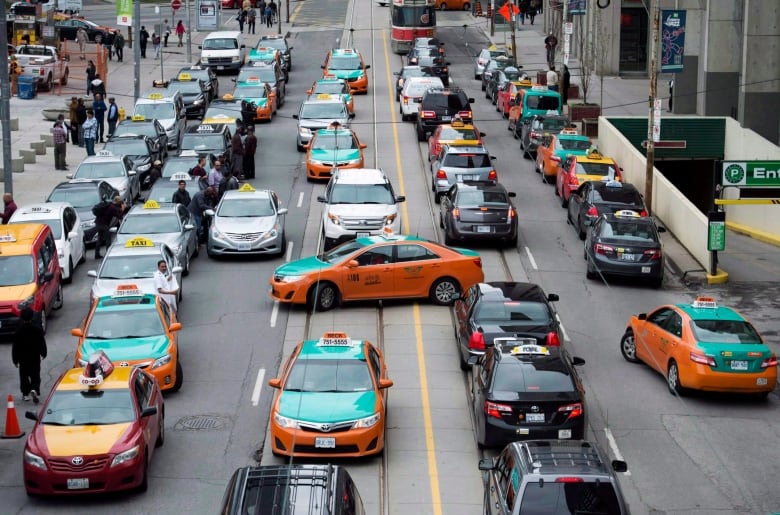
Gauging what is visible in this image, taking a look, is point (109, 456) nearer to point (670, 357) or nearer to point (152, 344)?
point (152, 344)

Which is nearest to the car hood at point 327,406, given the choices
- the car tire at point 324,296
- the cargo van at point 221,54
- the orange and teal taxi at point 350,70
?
the car tire at point 324,296

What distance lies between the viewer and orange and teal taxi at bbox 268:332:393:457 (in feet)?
57.4

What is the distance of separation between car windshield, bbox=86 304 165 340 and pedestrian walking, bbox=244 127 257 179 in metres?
16.9

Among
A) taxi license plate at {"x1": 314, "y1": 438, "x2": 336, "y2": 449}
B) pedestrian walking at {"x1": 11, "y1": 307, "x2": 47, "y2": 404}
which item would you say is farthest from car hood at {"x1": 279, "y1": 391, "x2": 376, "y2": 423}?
pedestrian walking at {"x1": 11, "y1": 307, "x2": 47, "y2": 404}

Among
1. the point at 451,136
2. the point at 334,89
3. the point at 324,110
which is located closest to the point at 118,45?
the point at 334,89

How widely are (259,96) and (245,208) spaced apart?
19.2 m

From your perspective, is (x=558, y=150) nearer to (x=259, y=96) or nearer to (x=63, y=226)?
(x=259, y=96)

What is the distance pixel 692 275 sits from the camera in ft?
96.9

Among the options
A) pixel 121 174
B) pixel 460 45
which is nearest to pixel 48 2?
pixel 460 45

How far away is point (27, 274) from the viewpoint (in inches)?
981

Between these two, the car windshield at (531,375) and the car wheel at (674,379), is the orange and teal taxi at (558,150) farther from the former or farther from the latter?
the car windshield at (531,375)

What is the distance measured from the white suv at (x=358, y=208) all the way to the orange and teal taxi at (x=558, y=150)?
26.5 ft

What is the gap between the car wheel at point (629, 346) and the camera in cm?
2311

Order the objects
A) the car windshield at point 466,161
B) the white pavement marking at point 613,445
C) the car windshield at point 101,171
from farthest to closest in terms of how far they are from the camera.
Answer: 1. the car windshield at point 466,161
2. the car windshield at point 101,171
3. the white pavement marking at point 613,445
